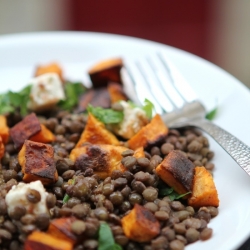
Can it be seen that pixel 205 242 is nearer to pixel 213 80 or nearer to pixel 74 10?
pixel 213 80

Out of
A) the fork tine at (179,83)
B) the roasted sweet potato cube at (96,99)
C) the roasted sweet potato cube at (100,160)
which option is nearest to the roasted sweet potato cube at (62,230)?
the roasted sweet potato cube at (100,160)

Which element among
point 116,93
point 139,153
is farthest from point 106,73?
point 139,153

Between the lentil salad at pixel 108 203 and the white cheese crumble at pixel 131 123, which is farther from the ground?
the white cheese crumble at pixel 131 123

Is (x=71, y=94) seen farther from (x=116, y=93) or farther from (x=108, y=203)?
(x=108, y=203)

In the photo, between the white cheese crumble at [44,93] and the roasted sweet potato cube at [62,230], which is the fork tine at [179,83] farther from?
the roasted sweet potato cube at [62,230]

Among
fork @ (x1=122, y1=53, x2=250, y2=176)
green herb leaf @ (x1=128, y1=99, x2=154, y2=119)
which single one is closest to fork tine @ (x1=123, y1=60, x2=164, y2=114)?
fork @ (x1=122, y1=53, x2=250, y2=176)

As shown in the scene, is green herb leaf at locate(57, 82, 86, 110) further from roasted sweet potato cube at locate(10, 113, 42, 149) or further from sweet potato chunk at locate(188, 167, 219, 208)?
sweet potato chunk at locate(188, 167, 219, 208)
